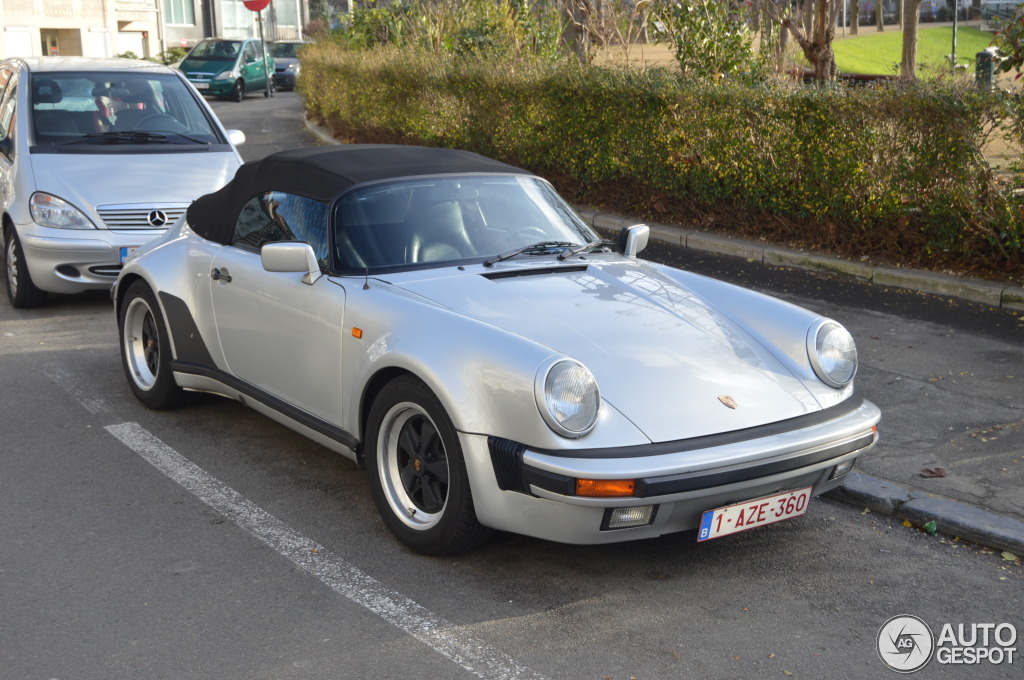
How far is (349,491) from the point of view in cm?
521

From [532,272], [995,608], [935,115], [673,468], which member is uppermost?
[935,115]

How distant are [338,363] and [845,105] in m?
6.28

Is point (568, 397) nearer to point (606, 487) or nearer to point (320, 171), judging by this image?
point (606, 487)

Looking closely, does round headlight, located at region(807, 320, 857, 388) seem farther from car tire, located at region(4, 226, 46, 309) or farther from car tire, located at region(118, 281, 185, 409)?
car tire, located at region(4, 226, 46, 309)

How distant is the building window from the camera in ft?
173

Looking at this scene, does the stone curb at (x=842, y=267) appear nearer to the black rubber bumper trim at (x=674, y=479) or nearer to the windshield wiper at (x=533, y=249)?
the windshield wiper at (x=533, y=249)

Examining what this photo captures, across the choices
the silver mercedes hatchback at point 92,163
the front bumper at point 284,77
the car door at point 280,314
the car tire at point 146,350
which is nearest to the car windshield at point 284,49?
the front bumper at point 284,77

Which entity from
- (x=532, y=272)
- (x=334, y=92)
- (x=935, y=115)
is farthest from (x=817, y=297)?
(x=334, y=92)

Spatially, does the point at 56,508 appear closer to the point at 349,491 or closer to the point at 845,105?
the point at 349,491

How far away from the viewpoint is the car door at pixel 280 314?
4.86m

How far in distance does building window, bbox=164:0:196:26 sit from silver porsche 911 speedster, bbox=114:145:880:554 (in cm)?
5108

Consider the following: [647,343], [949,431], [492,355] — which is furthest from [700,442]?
[949,431]

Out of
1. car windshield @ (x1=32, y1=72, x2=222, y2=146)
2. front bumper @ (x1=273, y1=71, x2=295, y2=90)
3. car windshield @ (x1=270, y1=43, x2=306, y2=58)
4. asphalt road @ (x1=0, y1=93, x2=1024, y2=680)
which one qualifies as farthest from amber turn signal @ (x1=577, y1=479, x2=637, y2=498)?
car windshield @ (x1=270, y1=43, x2=306, y2=58)

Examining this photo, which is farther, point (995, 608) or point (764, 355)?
point (764, 355)
